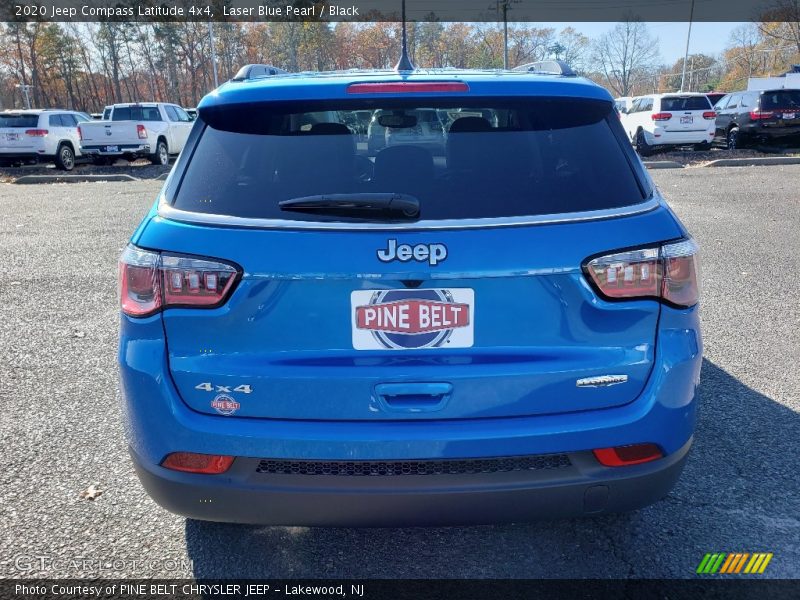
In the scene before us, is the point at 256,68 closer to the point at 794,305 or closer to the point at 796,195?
the point at 794,305

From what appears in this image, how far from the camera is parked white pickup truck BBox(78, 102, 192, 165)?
61.8 feet

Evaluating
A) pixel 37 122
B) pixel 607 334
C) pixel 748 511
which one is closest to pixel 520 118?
pixel 607 334

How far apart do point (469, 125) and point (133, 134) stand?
18.8 m

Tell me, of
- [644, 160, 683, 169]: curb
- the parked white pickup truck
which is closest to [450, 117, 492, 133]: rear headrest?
[644, 160, 683, 169]: curb

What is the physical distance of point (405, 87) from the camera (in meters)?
2.19

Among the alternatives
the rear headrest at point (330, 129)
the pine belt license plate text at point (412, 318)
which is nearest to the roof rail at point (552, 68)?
the rear headrest at point (330, 129)

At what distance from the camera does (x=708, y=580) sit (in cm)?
238

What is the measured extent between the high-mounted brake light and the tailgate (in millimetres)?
553

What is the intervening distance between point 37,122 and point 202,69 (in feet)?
195

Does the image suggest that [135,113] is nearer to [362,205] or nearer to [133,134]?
[133,134]

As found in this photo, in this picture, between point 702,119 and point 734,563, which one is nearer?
point 734,563

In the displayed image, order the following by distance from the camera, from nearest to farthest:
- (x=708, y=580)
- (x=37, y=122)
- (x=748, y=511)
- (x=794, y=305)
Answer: (x=708, y=580) < (x=748, y=511) < (x=794, y=305) < (x=37, y=122)

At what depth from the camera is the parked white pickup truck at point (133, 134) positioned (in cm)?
1883
